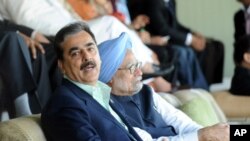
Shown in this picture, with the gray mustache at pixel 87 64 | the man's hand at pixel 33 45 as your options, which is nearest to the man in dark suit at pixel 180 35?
the man's hand at pixel 33 45

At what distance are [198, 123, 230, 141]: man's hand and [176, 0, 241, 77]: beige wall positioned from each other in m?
2.79

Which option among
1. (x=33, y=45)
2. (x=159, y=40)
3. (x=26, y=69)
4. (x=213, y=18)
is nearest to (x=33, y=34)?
(x=33, y=45)

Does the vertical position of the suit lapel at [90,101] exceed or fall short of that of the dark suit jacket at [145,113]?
it exceeds it

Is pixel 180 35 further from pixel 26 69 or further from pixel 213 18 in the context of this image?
pixel 26 69

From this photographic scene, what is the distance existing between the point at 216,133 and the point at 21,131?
70 cm

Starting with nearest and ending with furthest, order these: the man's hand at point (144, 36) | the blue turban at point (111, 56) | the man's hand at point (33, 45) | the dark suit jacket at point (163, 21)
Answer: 1. the blue turban at point (111, 56)
2. the man's hand at point (33, 45)
3. the man's hand at point (144, 36)
4. the dark suit jacket at point (163, 21)

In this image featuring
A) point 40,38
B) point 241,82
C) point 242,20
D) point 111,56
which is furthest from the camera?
point 242,20

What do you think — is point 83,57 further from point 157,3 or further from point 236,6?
point 236,6

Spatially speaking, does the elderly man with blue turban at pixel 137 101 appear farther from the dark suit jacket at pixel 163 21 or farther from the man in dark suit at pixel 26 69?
the dark suit jacket at pixel 163 21

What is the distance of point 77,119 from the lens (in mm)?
1674

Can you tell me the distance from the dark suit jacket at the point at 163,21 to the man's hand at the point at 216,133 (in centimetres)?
224

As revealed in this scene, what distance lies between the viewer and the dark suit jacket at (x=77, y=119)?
166 centimetres

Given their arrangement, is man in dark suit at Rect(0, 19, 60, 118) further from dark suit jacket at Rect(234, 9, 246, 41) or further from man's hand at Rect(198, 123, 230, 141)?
dark suit jacket at Rect(234, 9, 246, 41)

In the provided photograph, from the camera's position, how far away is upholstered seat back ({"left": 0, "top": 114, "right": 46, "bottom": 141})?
5.58 feet
